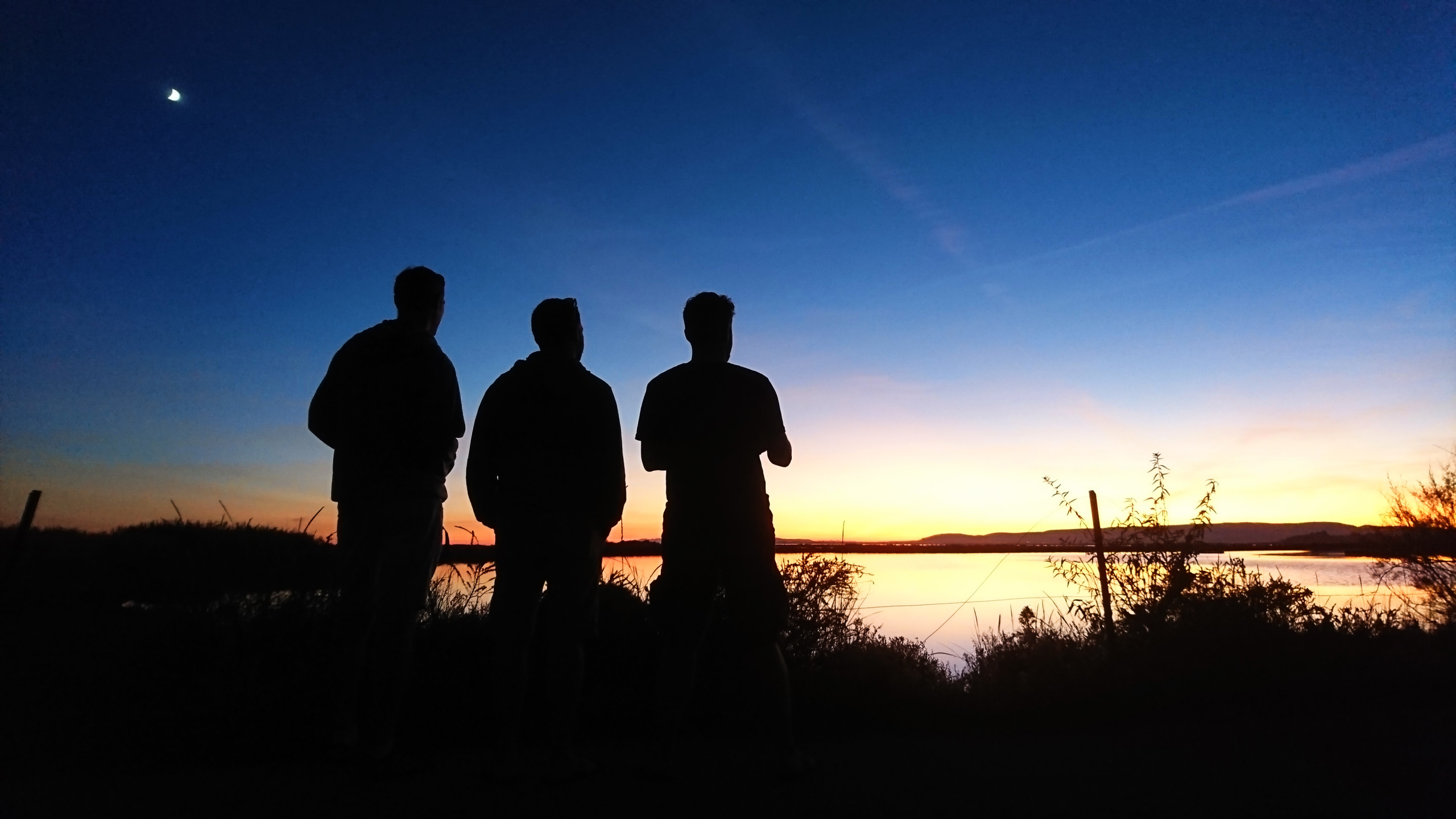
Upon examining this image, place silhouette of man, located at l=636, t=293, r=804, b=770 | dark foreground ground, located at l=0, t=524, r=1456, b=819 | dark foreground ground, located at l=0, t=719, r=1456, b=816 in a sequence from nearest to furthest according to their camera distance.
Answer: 1. dark foreground ground, located at l=0, t=719, r=1456, b=816
2. dark foreground ground, located at l=0, t=524, r=1456, b=819
3. silhouette of man, located at l=636, t=293, r=804, b=770

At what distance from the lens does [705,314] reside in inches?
116

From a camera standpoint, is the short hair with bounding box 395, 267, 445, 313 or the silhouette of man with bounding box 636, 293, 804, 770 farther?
the short hair with bounding box 395, 267, 445, 313

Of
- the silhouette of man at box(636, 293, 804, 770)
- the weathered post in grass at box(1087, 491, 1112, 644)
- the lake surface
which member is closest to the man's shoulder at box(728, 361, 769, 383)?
the silhouette of man at box(636, 293, 804, 770)

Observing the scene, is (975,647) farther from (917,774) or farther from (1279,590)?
(917,774)

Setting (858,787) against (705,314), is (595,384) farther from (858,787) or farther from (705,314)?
(858,787)

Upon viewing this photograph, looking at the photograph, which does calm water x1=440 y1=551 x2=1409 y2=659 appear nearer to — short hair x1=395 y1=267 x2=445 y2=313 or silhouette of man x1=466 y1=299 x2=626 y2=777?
silhouette of man x1=466 y1=299 x2=626 y2=777

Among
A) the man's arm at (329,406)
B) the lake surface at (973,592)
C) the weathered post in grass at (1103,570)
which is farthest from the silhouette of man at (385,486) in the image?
the weathered post in grass at (1103,570)

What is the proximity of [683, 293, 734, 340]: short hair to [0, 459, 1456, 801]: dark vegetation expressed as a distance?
65.8 inches

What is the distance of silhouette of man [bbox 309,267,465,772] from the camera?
2.57 meters

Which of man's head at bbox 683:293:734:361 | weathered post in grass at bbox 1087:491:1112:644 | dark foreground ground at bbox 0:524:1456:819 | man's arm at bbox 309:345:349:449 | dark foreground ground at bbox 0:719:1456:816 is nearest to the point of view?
dark foreground ground at bbox 0:719:1456:816

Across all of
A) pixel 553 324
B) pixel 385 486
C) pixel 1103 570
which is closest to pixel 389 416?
Answer: pixel 385 486

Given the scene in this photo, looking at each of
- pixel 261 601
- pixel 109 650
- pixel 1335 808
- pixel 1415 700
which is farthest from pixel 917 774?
pixel 109 650

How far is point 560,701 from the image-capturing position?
2529 mm

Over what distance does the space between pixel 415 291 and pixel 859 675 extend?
9.71ft
